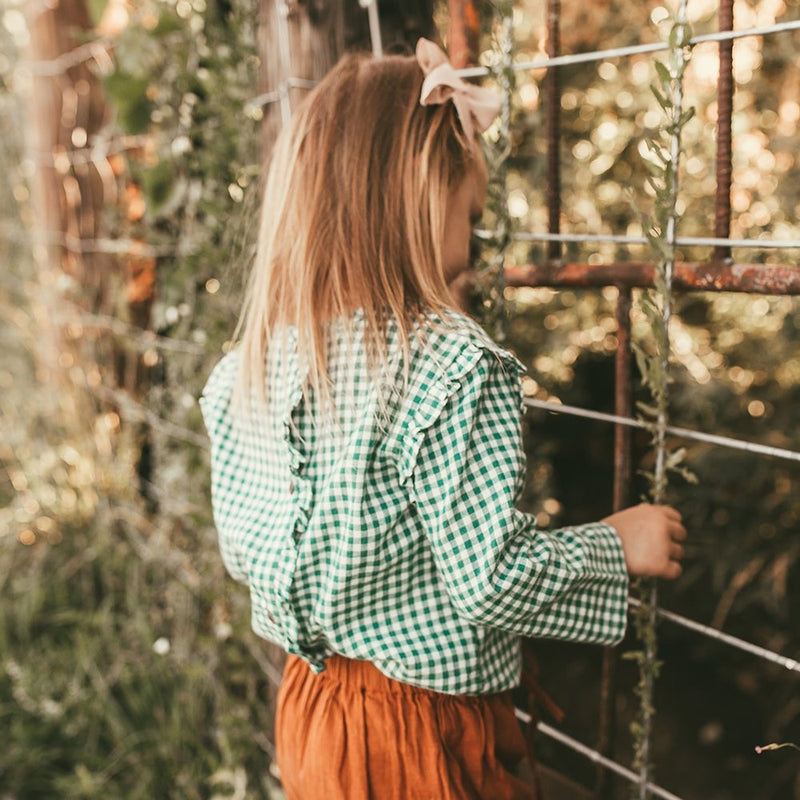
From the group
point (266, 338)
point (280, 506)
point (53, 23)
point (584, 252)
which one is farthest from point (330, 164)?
point (53, 23)

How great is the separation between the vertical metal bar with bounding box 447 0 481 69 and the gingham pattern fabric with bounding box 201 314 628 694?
0.57 meters

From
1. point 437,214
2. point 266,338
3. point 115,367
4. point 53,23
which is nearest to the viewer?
point 437,214

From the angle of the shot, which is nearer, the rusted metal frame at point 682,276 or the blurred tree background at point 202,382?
the rusted metal frame at point 682,276

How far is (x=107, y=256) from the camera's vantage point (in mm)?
3018

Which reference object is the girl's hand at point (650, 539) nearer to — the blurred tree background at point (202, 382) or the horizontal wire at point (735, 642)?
the horizontal wire at point (735, 642)

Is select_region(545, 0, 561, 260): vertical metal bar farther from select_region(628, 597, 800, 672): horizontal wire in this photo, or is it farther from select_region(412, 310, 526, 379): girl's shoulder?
select_region(628, 597, 800, 672): horizontal wire

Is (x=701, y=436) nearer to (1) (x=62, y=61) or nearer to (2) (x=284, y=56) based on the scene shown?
(2) (x=284, y=56)

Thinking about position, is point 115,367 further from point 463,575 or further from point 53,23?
point 463,575

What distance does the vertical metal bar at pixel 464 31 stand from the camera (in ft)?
5.02

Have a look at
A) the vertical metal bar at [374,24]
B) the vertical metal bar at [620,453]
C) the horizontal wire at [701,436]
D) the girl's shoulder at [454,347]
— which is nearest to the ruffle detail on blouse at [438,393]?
the girl's shoulder at [454,347]

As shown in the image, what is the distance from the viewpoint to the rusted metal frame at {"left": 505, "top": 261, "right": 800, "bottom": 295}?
1142 millimetres

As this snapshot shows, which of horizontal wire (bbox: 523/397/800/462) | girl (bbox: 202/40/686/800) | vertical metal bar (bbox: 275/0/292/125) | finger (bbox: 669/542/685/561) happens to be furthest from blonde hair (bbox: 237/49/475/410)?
finger (bbox: 669/542/685/561)

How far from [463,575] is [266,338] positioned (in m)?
0.51

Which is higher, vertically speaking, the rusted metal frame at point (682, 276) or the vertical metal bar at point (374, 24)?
the vertical metal bar at point (374, 24)
